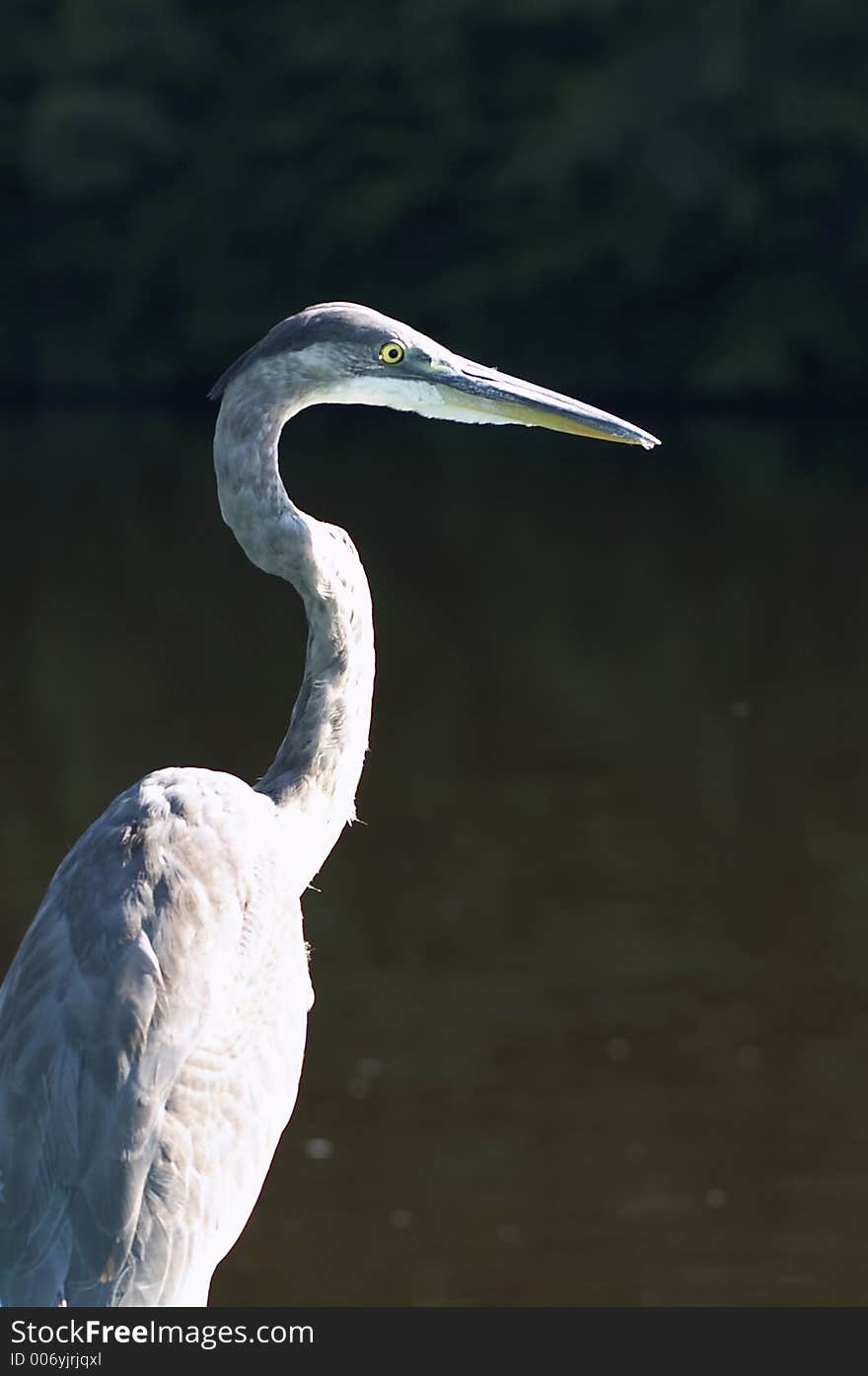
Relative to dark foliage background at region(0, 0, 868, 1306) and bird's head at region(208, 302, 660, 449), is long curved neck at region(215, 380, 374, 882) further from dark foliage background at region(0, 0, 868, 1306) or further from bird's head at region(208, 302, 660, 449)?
dark foliage background at region(0, 0, 868, 1306)

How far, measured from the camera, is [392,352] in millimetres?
3797

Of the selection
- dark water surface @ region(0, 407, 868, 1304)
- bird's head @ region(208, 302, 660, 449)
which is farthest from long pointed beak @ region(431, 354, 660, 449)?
dark water surface @ region(0, 407, 868, 1304)

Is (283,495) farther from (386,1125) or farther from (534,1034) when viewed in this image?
(534,1034)

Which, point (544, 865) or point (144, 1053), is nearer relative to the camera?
point (144, 1053)

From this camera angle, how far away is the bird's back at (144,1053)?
126 inches

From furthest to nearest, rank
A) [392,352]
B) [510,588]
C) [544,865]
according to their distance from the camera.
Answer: [510,588] → [544,865] → [392,352]

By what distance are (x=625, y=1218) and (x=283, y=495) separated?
14.2 feet

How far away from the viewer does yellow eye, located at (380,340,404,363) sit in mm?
3787

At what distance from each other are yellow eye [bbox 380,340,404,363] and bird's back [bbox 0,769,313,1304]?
29.7 inches

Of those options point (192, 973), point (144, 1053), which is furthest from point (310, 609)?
point (144, 1053)

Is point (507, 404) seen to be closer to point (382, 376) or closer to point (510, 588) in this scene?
point (382, 376)

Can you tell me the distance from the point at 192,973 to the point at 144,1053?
138mm

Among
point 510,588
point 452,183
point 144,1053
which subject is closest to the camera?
point 144,1053

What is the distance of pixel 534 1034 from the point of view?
8.79 metres
